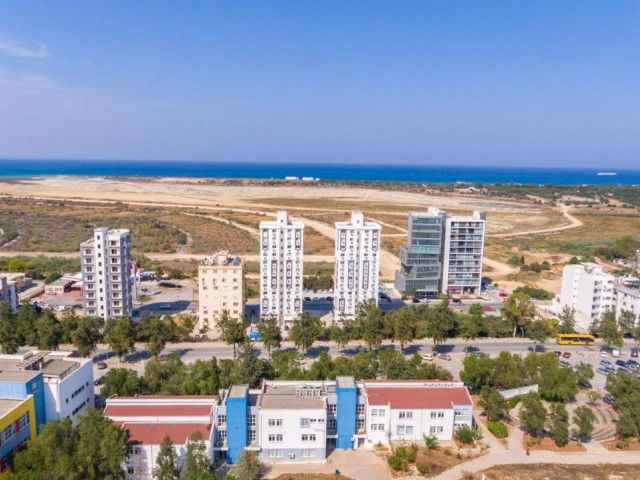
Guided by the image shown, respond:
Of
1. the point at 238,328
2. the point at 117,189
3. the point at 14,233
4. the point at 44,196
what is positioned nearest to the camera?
the point at 238,328

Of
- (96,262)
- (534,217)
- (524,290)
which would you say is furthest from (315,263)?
(534,217)

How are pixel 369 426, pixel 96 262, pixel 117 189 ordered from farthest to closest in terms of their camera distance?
pixel 117 189
pixel 96 262
pixel 369 426

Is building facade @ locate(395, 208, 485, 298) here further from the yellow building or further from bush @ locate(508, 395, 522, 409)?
the yellow building

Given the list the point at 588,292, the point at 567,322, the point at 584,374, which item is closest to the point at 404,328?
the point at 584,374

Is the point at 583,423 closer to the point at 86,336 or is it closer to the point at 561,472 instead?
the point at 561,472

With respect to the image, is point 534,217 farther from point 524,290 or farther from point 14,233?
point 14,233

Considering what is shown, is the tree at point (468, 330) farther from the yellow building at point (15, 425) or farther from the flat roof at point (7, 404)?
the flat roof at point (7, 404)
